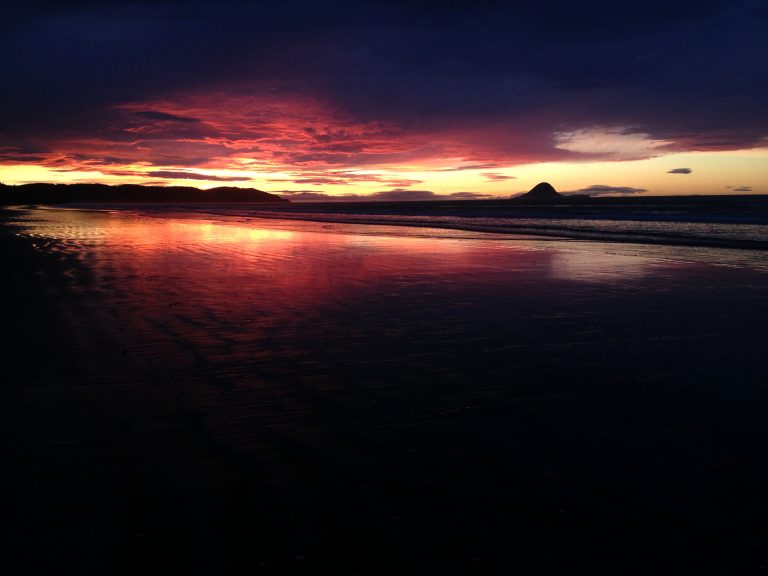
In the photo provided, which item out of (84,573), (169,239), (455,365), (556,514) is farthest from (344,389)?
(169,239)

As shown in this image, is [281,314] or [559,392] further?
[281,314]

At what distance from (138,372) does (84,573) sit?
333 cm

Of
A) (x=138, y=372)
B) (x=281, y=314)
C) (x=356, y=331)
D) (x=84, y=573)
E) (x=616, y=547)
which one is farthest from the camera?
(x=281, y=314)

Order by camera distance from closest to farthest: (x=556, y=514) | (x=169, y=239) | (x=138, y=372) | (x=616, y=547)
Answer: (x=616, y=547) → (x=556, y=514) → (x=138, y=372) → (x=169, y=239)

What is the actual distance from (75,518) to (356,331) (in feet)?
15.5

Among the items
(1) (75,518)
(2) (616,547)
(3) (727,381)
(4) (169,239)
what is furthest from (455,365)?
(4) (169,239)

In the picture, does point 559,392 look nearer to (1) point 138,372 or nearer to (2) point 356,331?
(2) point 356,331

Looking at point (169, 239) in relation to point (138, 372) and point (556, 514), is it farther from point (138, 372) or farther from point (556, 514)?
point (556, 514)

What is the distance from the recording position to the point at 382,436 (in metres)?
4.32

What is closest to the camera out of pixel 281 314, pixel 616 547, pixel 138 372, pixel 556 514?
pixel 616 547

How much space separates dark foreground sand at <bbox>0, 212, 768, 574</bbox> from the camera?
3004 mm

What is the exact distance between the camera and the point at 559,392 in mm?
5324

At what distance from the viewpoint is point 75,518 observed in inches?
125

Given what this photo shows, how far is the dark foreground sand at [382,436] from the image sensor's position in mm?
3004
